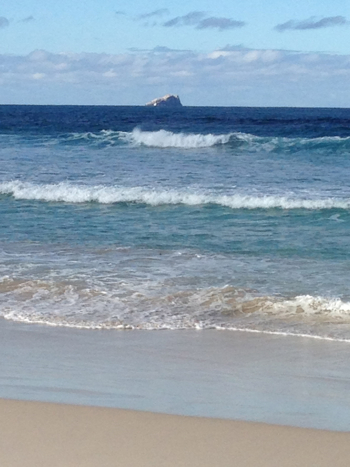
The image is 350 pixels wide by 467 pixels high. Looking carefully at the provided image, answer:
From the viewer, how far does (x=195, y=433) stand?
388 cm

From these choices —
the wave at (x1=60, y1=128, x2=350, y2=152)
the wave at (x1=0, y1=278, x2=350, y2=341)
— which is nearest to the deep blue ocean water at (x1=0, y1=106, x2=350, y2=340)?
the wave at (x1=0, y1=278, x2=350, y2=341)

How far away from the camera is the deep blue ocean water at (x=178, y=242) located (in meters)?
6.98

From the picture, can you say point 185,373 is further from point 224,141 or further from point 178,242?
point 224,141

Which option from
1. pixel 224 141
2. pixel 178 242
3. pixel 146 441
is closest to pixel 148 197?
pixel 178 242

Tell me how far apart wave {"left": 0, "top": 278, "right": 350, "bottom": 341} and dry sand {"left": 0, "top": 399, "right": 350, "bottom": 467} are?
232cm

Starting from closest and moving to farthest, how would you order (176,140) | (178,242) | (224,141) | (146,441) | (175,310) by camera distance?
(146,441) → (175,310) → (178,242) → (224,141) → (176,140)

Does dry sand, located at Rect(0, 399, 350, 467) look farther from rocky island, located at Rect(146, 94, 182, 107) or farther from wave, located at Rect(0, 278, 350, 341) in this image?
rocky island, located at Rect(146, 94, 182, 107)

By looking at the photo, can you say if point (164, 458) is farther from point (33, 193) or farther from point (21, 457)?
point (33, 193)

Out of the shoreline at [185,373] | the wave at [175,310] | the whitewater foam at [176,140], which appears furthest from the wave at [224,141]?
the shoreline at [185,373]

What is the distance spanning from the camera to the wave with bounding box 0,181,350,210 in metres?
14.4

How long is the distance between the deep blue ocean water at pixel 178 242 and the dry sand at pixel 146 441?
2.38 m

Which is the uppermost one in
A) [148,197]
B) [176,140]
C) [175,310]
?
[176,140]

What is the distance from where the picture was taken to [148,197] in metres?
15.4

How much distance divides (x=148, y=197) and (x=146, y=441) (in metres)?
11.8
